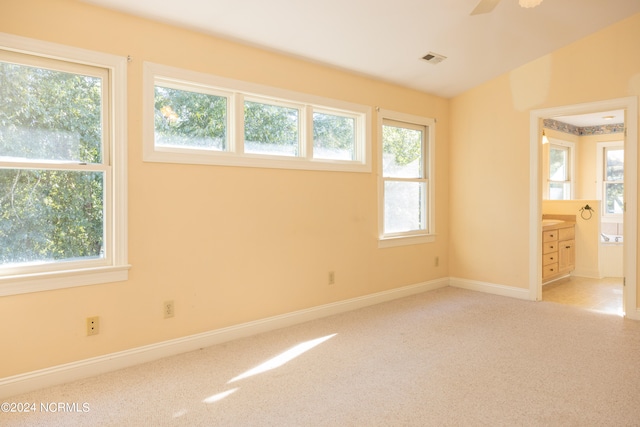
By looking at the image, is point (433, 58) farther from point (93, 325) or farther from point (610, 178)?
point (610, 178)

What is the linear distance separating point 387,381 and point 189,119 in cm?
241

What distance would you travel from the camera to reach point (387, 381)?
8.43 ft

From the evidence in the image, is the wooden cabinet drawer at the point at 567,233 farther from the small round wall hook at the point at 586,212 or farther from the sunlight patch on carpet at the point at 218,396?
the sunlight patch on carpet at the point at 218,396

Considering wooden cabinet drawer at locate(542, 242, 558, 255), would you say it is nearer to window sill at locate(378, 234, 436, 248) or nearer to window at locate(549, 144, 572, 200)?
window sill at locate(378, 234, 436, 248)

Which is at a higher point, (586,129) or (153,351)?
(586,129)

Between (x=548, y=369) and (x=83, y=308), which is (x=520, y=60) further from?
(x=83, y=308)

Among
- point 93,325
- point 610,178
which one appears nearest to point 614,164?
point 610,178

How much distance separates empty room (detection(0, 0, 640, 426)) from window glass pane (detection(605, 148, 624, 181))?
3.05 meters

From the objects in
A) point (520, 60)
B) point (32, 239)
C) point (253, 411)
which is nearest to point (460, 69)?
point (520, 60)

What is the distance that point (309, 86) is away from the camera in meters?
3.84

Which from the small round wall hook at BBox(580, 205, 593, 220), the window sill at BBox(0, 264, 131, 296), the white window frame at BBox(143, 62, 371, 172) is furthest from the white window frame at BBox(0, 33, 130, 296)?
the small round wall hook at BBox(580, 205, 593, 220)

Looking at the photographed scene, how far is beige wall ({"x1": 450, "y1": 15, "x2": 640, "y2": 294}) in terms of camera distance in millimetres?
4035

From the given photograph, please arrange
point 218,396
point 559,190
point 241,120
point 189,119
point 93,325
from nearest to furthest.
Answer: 1. point 218,396
2. point 93,325
3. point 189,119
4. point 241,120
5. point 559,190

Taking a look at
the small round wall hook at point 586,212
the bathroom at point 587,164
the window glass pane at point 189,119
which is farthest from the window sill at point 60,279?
the bathroom at point 587,164
